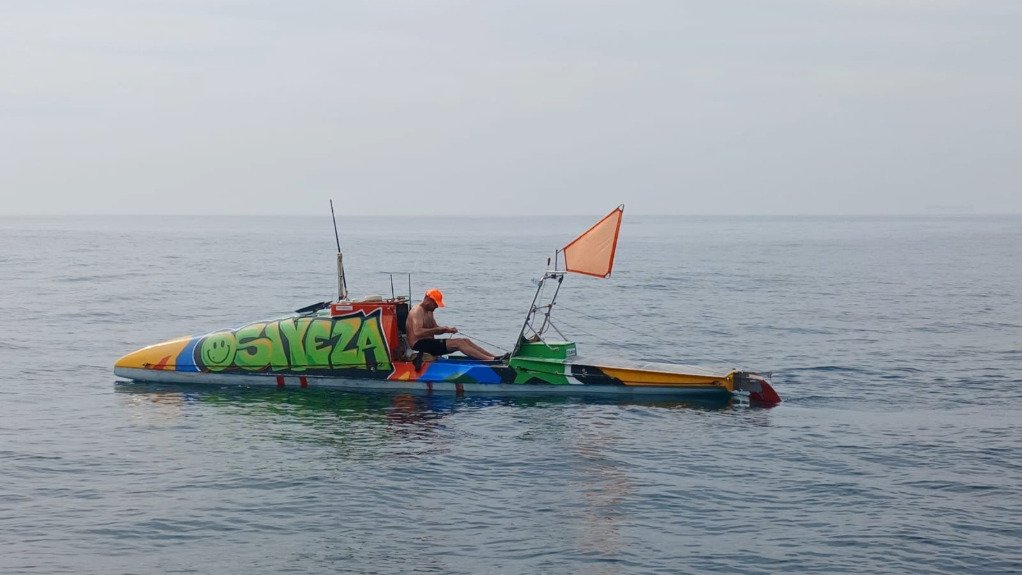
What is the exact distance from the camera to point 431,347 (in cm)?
2530

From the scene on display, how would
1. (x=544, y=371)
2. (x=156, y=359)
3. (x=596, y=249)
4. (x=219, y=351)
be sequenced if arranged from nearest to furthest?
(x=596, y=249) → (x=544, y=371) → (x=219, y=351) → (x=156, y=359)

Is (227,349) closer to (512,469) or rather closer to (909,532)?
(512,469)

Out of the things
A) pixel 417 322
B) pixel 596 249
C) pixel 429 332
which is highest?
pixel 596 249

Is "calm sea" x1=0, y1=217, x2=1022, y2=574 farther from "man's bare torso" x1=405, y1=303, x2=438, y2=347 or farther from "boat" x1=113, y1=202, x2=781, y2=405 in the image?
"man's bare torso" x1=405, y1=303, x2=438, y2=347

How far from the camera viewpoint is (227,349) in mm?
26000

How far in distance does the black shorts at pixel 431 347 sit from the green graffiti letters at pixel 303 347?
2.50 feet

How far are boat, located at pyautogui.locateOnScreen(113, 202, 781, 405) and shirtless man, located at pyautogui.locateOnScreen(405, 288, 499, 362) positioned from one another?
261mm

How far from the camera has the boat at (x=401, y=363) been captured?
24.4 meters

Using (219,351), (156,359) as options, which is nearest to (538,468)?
(219,351)

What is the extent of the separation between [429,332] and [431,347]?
20.4 inches

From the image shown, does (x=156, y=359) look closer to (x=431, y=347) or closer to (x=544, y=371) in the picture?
(x=431, y=347)

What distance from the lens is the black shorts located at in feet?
82.6

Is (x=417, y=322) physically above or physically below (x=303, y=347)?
above

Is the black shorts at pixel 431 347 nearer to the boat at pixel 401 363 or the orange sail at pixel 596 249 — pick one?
the boat at pixel 401 363
